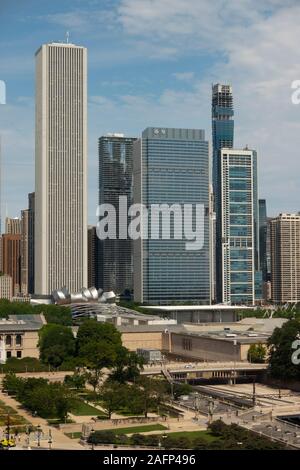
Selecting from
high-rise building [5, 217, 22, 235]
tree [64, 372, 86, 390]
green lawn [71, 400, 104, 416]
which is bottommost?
green lawn [71, 400, 104, 416]

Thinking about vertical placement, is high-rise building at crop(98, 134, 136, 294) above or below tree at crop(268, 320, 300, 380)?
above

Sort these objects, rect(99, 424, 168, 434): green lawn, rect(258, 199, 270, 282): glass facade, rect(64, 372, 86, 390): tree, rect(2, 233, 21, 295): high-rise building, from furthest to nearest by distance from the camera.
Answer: rect(2, 233, 21, 295): high-rise building → rect(258, 199, 270, 282): glass facade → rect(64, 372, 86, 390): tree → rect(99, 424, 168, 434): green lawn

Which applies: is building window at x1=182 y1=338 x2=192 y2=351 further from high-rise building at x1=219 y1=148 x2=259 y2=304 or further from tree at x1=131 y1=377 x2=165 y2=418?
high-rise building at x1=219 y1=148 x2=259 y2=304

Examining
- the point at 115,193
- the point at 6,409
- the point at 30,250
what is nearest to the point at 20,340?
the point at 6,409

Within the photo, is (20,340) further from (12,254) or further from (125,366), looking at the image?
(12,254)

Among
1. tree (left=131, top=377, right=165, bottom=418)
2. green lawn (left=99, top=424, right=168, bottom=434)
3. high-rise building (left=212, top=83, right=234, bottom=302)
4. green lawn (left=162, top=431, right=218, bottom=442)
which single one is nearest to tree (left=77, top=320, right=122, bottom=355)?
tree (left=131, top=377, right=165, bottom=418)
